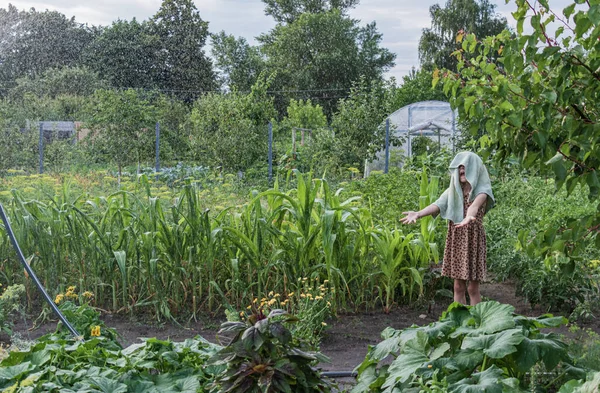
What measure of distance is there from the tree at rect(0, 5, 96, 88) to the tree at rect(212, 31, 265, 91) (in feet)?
14.1

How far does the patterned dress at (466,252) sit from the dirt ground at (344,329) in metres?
0.43

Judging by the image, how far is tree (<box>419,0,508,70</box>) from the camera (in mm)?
27266

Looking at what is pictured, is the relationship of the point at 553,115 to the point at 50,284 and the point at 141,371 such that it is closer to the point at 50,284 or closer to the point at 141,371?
the point at 141,371

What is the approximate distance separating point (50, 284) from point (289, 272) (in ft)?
5.06

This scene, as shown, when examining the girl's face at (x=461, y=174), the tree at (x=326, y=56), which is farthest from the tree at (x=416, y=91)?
the girl's face at (x=461, y=174)

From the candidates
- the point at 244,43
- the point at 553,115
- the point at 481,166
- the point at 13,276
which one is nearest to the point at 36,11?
the point at 244,43

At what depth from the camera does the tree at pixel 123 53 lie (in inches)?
832

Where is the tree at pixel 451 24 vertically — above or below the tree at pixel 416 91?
above

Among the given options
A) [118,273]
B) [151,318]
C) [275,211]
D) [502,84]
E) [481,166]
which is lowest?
[151,318]

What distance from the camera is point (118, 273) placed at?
14.1 ft

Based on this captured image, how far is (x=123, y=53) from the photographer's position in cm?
2106

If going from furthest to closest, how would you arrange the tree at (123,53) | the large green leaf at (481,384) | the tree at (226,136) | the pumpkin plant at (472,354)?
1. the tree at (123,53)
2. the tree at (226,136)
3. the pumpkin plant at (472,354)
4. the large green leaf at (481,384)

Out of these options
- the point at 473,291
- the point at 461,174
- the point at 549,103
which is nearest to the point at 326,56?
the point at 461,174

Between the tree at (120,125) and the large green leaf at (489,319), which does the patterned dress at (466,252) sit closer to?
the large green leaf at (489,319)
